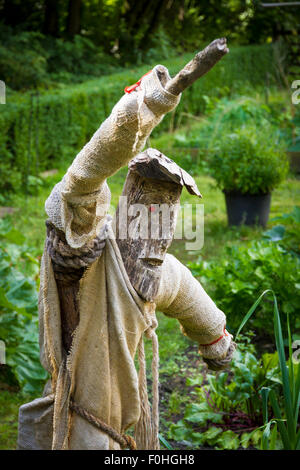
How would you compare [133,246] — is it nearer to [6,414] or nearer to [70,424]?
[70,424]

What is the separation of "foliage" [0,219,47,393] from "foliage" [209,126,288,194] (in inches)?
115

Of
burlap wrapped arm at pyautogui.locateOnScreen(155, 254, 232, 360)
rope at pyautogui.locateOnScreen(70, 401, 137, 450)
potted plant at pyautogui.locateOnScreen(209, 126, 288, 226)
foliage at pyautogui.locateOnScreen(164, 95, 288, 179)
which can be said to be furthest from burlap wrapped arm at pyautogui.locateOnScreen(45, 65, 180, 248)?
foliage at pyautogui.locateOnScreen(164, 95, 288, 179)

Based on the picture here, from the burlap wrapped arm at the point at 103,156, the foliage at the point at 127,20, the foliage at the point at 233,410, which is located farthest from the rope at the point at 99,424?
the foliage at the point at 127,20

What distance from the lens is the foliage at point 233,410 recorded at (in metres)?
2.82

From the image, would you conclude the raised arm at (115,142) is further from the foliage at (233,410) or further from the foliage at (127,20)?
the foliage at (127,20)

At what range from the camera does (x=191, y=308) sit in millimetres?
1904

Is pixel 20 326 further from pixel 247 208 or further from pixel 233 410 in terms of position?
pixel 247 208

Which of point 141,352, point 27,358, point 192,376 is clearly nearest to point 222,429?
point 192,376

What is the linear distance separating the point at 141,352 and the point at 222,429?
1.39 m

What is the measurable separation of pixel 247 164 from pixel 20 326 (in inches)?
128

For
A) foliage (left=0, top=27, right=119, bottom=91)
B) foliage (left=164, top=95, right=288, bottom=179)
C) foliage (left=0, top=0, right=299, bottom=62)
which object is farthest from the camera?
foliage (left=0, top=0, right=299, bottom=62)

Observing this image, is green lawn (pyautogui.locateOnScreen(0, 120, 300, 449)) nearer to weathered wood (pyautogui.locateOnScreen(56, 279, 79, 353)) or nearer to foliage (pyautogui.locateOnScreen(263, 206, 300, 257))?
foliage (pyautogui.locateOnScreen(263, 206, 300, 257))

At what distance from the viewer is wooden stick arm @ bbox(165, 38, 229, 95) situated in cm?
114

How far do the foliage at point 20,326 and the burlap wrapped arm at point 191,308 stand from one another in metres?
1.35
